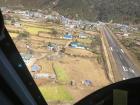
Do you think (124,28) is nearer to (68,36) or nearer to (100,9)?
(100,9)

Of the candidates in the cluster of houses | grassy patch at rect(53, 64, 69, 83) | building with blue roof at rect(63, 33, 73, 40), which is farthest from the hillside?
grassy patch at rect(53, 64, 69, 83)

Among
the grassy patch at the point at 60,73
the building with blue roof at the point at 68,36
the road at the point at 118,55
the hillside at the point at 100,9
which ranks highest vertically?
the hillside at the point at 100,9

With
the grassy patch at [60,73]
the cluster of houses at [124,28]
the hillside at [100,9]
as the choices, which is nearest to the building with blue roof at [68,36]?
the hillside at [100,9]

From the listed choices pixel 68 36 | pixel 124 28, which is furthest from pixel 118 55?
pixel 68 36

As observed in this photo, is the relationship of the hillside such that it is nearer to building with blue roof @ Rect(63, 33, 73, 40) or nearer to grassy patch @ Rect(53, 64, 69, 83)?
building with blue roof @ Rect(63, 33, 73, 40)

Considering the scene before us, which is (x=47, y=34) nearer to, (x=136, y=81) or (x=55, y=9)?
(x=55, y=9)

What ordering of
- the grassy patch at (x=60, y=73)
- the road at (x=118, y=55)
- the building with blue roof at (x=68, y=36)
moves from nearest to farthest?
the road at (x=118, y=55) < the grassy patch at (x=60, y=73) < the building with blue roof at (x=68, y=36)

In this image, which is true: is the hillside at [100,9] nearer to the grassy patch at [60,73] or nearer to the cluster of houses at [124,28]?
the cluster of houses at [124,28]
